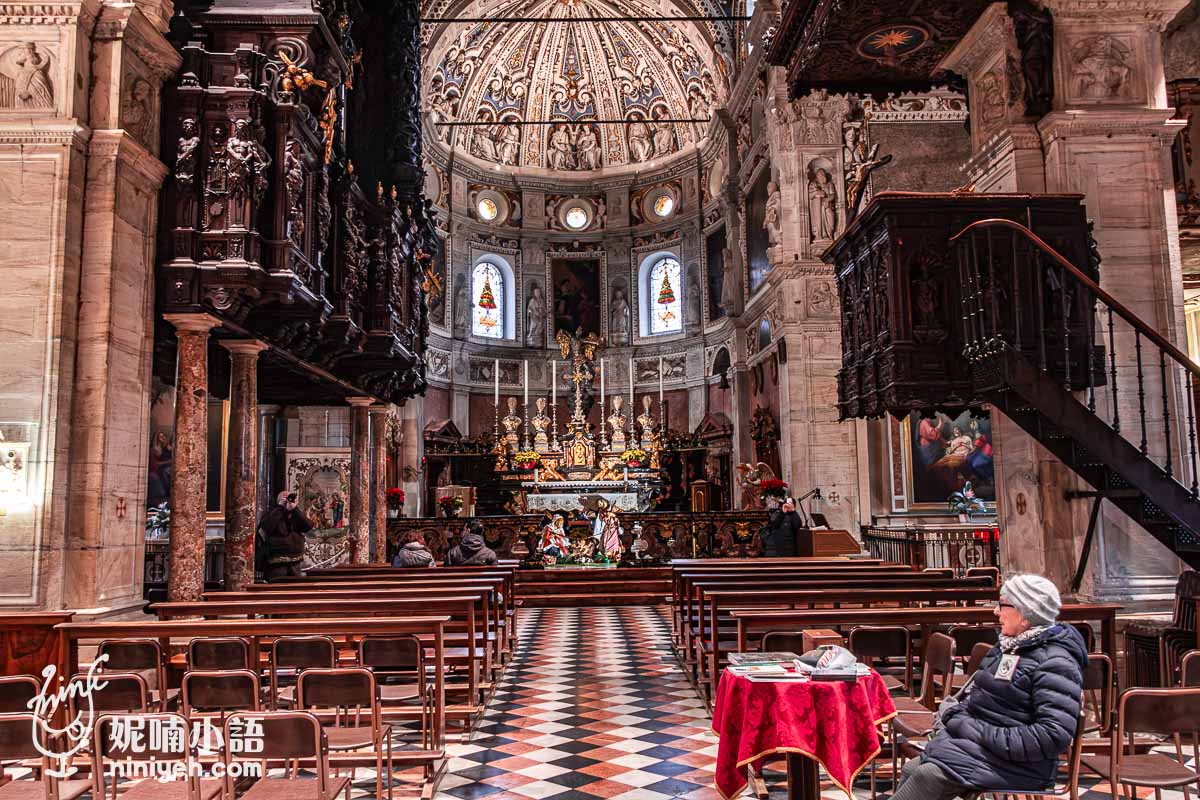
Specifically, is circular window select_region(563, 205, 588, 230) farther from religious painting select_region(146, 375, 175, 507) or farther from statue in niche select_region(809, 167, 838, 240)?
religious painting select_region(146, 375, 175, 507)

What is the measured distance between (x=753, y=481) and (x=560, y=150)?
17262 mm

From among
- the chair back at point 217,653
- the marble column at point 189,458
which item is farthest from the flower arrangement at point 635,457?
the chair back at point 217,653

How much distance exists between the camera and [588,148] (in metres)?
34.0

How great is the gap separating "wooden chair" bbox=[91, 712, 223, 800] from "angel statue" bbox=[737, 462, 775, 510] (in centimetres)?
1662

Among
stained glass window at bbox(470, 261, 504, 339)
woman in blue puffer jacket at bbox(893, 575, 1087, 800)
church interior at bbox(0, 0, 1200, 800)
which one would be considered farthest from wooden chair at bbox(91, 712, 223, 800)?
stained glass window at bbox(470, 261, 504, 339)

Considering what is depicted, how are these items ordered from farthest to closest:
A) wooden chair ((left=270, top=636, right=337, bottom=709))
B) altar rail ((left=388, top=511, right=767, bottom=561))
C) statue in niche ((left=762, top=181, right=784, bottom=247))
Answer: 1. statue in niche ((left=762, top=181, right=784, bottom=247))
2. altar rail ((left=388, top=511, right=767, bottom=561))
3. wooden chair ((left=270, top=636, right=337, bottom=709))

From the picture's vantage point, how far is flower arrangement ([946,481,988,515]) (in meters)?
17.1

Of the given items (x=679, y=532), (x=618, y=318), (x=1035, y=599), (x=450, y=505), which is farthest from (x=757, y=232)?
(x=1035, y=599)

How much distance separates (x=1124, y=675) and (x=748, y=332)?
1818 cm

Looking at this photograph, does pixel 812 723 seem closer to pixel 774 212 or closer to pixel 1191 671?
pixel 1191 671

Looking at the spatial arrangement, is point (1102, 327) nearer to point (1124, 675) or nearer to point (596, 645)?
point (1124, 675)

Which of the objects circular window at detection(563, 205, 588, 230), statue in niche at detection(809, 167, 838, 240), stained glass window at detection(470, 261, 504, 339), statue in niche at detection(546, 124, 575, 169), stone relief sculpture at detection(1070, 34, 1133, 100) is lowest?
stone relief sculpture at detection(1070, 34, 1133, 100)

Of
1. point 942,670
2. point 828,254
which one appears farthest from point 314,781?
point 828,254

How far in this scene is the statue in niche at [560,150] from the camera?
33.7 meters
